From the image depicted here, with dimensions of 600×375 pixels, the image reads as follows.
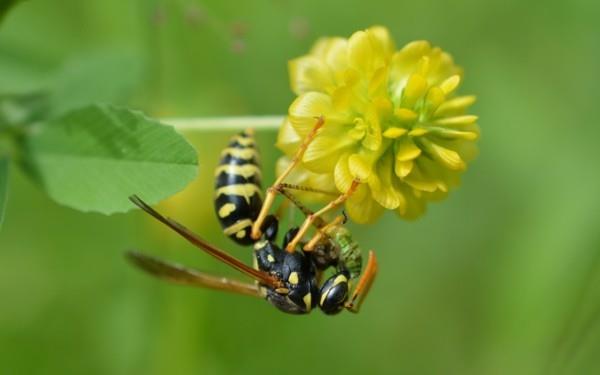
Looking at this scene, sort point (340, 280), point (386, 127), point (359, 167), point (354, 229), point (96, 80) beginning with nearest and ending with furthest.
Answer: point (359, 167) → point (386, 127) → point (340, 280) → point (96, 80) → point (354, 229)

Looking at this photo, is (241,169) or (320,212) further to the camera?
(241,169)

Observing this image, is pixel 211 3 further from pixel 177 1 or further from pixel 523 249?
pixel 523 249

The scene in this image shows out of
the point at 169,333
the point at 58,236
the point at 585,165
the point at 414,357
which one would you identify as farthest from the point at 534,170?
the point at 58,236

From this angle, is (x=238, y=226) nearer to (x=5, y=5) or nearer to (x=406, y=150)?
(x=406, y=150)

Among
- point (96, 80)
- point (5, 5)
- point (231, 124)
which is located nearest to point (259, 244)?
point (231, 124)

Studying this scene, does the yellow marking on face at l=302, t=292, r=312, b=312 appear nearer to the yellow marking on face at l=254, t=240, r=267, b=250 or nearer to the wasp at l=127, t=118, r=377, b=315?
the wasp at l=127, t=118, r=377, b=315

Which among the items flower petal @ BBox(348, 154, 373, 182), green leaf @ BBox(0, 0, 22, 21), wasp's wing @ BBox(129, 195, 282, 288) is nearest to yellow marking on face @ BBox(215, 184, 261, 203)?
wasp's wing @ BBox(129, 195, 282, 288)
